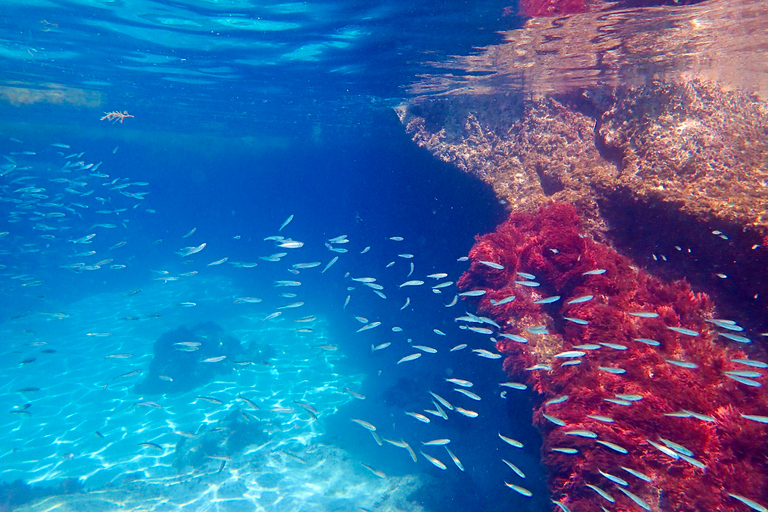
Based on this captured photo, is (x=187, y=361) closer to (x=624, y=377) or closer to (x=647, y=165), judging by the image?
(x=624, y=377)

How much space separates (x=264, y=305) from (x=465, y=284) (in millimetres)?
22683

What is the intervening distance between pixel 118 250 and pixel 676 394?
160 feet

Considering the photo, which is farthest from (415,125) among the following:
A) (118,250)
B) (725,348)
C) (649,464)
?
(118,250)

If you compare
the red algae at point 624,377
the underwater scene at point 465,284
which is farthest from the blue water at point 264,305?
the red algae at point 624,377

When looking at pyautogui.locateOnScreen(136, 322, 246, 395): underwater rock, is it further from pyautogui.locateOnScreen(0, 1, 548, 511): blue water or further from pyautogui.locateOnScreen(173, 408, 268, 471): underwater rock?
pyautogui.locateOnScreen(173, 408, 268, 471): underwater rock

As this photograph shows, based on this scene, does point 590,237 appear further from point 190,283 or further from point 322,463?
point 190,283

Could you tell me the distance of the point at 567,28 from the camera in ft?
30.5

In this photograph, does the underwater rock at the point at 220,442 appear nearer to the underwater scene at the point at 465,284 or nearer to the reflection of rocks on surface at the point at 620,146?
the underwater scene at the point at 465,284

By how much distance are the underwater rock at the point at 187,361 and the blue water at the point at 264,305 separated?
669mm

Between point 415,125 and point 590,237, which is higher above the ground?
point 415,125

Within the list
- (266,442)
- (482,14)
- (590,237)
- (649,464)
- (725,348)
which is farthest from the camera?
(266,442)

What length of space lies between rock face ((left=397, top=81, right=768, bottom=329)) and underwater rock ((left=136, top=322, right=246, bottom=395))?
1570cm

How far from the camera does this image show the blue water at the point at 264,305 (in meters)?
10.7

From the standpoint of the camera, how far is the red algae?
175 inches
